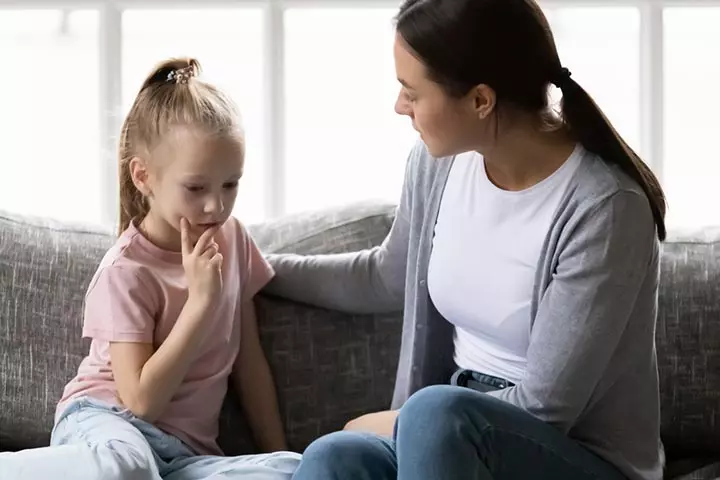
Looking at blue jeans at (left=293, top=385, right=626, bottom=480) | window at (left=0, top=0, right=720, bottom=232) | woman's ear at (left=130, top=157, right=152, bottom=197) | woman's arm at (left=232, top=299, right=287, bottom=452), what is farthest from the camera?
window at (left=0, top=0, right=720, bottom=232)

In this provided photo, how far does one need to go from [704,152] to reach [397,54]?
1.06m

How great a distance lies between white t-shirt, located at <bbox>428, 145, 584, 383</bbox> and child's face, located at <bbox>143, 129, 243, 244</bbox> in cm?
35

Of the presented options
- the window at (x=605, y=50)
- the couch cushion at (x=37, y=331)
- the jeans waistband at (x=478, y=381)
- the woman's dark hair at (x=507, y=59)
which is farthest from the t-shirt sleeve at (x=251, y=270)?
the window at (x=605, y=50)

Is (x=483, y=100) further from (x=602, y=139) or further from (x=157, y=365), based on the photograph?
(x=157, y=365)

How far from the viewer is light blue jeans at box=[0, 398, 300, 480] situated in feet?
4.93

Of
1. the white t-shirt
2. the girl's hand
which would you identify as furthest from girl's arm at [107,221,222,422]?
the white t-shirt

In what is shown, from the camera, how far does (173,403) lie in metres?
1.76

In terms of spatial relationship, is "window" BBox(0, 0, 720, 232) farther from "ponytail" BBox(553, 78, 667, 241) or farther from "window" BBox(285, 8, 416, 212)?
"ponytail" BBox(553, 78, 667, 241)

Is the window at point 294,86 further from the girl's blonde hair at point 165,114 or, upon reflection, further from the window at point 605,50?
the girl's blonde hair at point 165,114

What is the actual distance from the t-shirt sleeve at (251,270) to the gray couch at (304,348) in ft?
0.19

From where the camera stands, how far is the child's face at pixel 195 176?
1.68m

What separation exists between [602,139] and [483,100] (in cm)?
18

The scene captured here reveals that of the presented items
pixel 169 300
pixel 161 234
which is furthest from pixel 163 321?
pixel 161 234

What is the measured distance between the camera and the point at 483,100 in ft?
5.16
